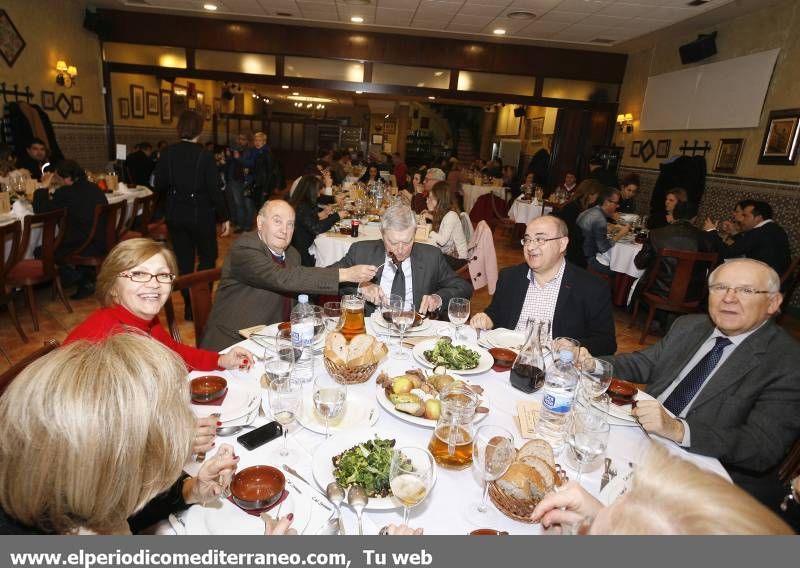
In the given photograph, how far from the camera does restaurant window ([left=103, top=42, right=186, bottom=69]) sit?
902 cm

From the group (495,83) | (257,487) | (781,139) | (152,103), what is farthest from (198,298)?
(152,103)

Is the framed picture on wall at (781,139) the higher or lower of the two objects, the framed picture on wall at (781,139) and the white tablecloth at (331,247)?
the higher

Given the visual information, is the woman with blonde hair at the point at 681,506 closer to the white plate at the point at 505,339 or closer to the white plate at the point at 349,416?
the white plate at the point at 349,416

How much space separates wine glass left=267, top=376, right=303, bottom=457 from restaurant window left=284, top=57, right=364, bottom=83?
367 inches

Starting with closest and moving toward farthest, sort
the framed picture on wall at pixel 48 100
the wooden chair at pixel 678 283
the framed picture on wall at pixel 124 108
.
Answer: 1. the wooden chair at pixel 678 283
2. the framed picture on wall at pixel 48 100
3. the framed picture on wall at pixel 124 108

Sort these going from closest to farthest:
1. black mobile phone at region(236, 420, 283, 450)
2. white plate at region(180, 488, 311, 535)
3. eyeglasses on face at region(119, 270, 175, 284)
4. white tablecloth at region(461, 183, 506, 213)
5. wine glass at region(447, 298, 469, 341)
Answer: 1. white plate at region(180, 488, 311, 535)
2. black mobile phone at region(236, 420, 283, 450)
3. eyeglasses on face at region(119, 270, 175, 284)
4. wine glass at region(447, 298, 469, 341)
5. white tablecloth at region(461, 183, 506, 213)

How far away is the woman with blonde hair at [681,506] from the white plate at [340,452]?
0.42 m

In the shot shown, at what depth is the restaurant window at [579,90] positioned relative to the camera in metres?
9.49

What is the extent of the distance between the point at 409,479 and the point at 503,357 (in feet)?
3.01

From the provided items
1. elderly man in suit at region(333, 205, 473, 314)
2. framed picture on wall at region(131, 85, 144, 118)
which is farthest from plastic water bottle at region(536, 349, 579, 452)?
framed picture on wall at region(131, 85, 144, 118)

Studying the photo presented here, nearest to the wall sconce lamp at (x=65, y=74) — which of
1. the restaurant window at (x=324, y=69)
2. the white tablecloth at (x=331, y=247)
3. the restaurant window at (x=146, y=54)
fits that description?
the restaurant window at (x=146, y=54)

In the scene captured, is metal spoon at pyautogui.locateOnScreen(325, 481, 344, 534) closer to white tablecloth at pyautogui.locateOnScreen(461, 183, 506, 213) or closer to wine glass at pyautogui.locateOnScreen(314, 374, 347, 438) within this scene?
wine glass at pyautogui.locateOnScreen(314, 374, 347, 438)

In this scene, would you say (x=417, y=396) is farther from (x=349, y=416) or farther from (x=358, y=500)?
(x=358, y=500)
